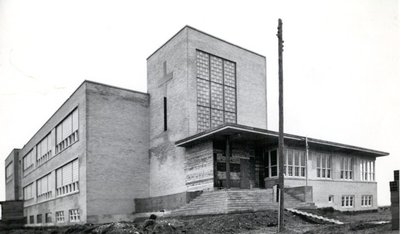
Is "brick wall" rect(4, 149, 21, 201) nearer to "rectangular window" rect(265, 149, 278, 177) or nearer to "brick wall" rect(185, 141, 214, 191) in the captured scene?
"brick wall" rect(185, 141, 214, 191)

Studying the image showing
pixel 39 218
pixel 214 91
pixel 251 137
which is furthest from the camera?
pixel 39 218

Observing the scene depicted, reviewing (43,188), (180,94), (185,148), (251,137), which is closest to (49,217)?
(43,188)

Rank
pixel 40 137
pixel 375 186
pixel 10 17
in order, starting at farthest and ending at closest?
pixel 40 137, pixel 375 186, pixel 10 17

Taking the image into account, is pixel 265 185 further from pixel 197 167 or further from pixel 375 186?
pixel 375 186

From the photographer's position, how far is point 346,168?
109 feet

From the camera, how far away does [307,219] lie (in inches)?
823

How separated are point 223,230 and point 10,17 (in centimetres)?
1228

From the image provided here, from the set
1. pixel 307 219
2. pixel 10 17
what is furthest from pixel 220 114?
pixel 10 17

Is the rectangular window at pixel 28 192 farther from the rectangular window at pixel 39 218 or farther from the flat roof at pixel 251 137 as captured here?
the flat roof at pixel 251 137

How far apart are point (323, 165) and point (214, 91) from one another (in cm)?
1091

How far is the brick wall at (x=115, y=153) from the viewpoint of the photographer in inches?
1206

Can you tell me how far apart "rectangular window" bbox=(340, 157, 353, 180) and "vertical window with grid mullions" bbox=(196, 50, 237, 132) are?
10047mm

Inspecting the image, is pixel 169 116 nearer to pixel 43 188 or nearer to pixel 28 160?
pixel 43 188

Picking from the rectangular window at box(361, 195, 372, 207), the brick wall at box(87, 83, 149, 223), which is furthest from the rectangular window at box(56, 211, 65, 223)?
the rectangular window at box(361, 195, 372, 207)
